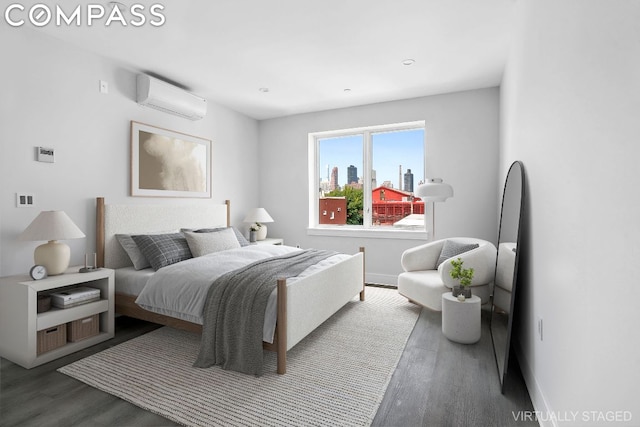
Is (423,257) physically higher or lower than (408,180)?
lower

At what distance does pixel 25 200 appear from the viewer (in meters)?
2.67

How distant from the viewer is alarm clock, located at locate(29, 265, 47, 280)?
241cm

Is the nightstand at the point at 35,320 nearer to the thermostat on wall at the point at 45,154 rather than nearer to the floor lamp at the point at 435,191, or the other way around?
the thermostat on wall at the point at 45,154

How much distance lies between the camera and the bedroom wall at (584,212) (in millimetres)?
964

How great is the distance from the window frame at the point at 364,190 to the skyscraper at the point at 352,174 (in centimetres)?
15

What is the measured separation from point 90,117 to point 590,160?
383 cm

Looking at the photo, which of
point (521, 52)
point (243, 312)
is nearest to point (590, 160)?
point (521, 52)

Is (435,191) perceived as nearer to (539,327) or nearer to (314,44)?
(539,327)

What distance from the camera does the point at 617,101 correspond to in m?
1.03

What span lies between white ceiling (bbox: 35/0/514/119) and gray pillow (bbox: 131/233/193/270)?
180 centimetres

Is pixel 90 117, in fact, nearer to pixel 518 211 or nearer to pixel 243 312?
pixel 243 312

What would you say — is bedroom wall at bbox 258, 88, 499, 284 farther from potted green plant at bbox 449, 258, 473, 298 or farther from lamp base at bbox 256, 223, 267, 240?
potted green plant at bbox 449, 258, 473, 298

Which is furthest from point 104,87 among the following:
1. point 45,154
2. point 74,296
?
point 74,296

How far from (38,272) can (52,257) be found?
14 centimetres
